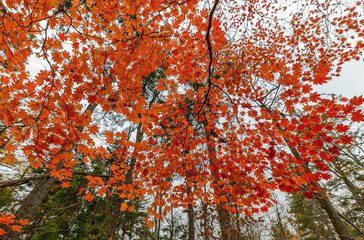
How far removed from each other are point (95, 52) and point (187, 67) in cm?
233

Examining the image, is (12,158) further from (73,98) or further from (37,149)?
(73,98)

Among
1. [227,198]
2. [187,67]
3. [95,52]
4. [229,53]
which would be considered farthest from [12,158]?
[229,53]

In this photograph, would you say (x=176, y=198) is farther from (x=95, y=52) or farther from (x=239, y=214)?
(x=95, y=52)

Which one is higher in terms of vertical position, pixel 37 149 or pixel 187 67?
pixel 187 67

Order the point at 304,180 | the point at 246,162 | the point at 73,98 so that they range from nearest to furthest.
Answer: the point at 73,98
the point at 304,180
the point at 246,162

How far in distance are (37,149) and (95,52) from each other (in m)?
1.85

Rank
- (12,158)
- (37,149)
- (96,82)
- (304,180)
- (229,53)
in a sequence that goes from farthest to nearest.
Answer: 1. (229,53)
2. (304,180)
3. (96,82)
4. (37,149)
5. (12,158)

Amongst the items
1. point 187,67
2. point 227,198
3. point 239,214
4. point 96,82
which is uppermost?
point 187,67

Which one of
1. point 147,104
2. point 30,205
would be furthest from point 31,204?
point 147,104

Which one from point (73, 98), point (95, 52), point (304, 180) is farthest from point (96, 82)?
point (304, 180)

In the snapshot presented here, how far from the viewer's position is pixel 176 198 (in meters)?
4.16

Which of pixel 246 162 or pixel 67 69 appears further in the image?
pixel 246 162

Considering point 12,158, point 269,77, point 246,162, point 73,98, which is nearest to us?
point 12,158

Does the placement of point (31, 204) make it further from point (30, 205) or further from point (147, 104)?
point (147, 104)
